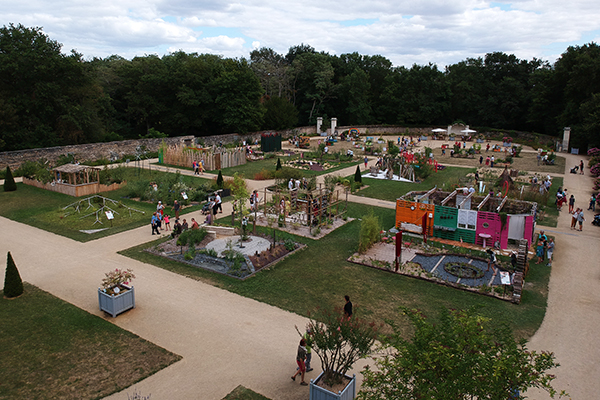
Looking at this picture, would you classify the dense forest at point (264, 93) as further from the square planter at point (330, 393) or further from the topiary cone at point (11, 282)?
the square planter at point (330, 393)

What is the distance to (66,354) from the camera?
1134cm

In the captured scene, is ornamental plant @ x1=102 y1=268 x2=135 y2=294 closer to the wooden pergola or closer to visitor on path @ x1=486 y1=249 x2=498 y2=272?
visitor on path @ x1=486 y1=249 x2=498 y2=272

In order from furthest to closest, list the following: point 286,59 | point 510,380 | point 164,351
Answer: point 286,59 < point 164,351 < point 510,380

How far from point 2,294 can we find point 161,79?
47861mm

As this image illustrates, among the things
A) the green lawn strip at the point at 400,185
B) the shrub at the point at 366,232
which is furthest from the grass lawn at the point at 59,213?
the green lawn strip at the point at 400,185

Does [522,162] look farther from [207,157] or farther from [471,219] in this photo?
[207,157]

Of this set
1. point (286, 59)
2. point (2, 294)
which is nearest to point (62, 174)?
point (2, 294)

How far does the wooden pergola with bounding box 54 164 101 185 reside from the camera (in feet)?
97.3

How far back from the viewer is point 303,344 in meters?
10.3

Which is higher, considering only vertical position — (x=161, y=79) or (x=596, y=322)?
(x=161, y=79)

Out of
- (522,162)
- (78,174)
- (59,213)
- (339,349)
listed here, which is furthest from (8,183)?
(522,162)

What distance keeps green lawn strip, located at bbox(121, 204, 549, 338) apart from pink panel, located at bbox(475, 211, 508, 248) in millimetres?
3072

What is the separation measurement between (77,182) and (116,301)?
1996 cm

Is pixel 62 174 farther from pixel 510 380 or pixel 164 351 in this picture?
pixel 510 380
